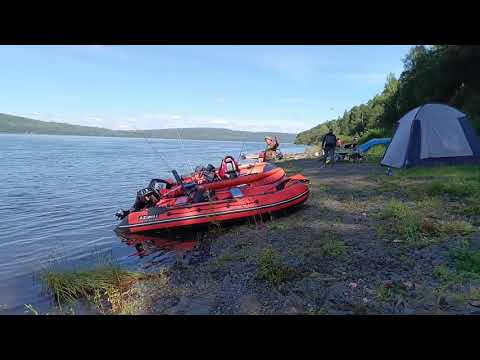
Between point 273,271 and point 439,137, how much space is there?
406 inches

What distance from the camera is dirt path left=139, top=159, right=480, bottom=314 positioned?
3877 mm

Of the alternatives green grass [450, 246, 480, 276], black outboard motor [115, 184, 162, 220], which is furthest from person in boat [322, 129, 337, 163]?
green grass [450, 246, 480, 276]

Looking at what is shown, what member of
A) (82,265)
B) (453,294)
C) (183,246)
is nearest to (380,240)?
(453,294)

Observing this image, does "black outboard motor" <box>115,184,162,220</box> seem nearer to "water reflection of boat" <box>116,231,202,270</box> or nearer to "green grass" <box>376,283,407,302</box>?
"water reflection of boat" <box>116,231,202,270</box>

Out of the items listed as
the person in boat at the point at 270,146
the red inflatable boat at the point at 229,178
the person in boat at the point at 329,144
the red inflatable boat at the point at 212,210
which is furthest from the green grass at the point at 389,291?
the person in boat at the point at 270,146

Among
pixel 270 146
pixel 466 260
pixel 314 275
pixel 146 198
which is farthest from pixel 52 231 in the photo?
pixel 270 146

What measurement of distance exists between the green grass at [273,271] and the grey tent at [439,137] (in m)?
9.27

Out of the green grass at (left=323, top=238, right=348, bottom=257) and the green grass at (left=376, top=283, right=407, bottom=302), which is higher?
the green grass at (left=323, top=238, right=348, bottom=257)

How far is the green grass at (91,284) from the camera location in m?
5.57

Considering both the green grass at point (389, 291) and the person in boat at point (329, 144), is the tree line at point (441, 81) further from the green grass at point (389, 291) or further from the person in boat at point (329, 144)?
the green grass at point (389, 291)

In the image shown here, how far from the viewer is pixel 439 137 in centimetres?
1146

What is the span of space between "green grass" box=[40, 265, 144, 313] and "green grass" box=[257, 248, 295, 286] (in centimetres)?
254
